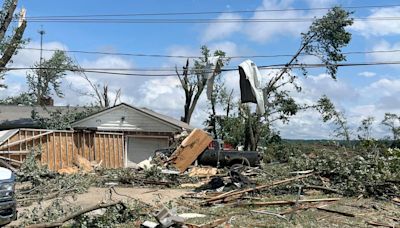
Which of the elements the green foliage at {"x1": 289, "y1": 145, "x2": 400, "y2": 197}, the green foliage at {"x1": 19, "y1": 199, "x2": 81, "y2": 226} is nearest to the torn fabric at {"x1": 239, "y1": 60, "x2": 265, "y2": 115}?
the green foliage at {"x1": 289, "y1": 145, "x2": 400, "y2": 197}

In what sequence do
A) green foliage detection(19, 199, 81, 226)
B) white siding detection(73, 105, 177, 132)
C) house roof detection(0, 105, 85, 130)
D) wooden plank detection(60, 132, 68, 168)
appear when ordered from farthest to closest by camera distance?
house roof detection(0, 105, 85, 130), white siding detection(73, 105, 177, 132), wooden plank detection(60, 132, 68, 168), green foliage detection(19, 199, 81, 226)

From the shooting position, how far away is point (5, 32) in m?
25.9

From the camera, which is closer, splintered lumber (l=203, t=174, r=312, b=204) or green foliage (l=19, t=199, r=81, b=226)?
green foliage (l=19, t=199, r=81, b=226)

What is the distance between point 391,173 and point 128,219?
7258 millimetres

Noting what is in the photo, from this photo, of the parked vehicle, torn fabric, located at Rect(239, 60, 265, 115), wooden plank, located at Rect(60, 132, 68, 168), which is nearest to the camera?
the parked vehicle

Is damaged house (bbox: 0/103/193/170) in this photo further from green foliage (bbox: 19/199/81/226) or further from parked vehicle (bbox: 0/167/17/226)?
parked vehicle (bbox: 0/167/17/226)

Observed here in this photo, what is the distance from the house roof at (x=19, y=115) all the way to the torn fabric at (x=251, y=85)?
58.9 feet

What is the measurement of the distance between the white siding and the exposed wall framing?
232 centimetres

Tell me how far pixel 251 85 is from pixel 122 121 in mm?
14645

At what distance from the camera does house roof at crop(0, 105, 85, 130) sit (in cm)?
3109

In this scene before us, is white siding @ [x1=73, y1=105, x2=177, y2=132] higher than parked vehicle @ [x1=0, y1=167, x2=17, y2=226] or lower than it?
higher

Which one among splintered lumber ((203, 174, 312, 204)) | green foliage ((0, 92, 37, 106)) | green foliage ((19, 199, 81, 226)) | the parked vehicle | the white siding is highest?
green foliage ((0, 92, 37, 106))

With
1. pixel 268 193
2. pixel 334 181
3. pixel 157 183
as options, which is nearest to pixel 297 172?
pixel 334 181

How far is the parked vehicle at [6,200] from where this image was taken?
25.3 ft
